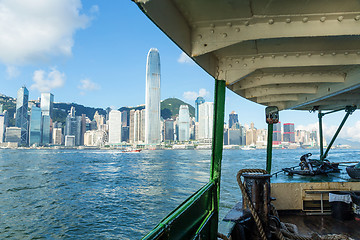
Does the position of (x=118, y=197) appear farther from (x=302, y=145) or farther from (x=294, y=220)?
(x=302, y=145)

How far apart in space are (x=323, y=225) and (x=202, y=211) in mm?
3642

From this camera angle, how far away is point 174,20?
2.86 metres

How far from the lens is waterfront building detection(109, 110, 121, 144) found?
176 m

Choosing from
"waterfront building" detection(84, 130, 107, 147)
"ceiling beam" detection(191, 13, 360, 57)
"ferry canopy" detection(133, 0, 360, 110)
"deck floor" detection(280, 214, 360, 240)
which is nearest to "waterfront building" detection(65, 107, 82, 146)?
"waterfront building" detection(84, 130, 107, 147)

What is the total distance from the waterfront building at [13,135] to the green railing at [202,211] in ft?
655

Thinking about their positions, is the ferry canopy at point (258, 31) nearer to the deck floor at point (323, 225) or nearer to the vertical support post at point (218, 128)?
the vertical support post at point (218, 128)

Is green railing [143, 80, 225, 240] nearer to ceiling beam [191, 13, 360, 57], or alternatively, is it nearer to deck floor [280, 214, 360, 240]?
ceiling beam [191, 13, 360, 57]

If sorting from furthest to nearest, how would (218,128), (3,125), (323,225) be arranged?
(3,125) → (323,225) → (218,128)

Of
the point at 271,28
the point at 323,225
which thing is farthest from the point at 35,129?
the point at 271,28

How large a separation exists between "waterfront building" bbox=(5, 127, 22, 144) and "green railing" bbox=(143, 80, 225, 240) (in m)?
200

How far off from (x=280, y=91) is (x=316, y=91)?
109cm

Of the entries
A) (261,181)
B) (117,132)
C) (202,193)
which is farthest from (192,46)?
(117,132)

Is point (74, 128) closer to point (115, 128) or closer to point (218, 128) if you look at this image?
point (115, 128)

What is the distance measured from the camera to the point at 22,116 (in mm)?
172750
